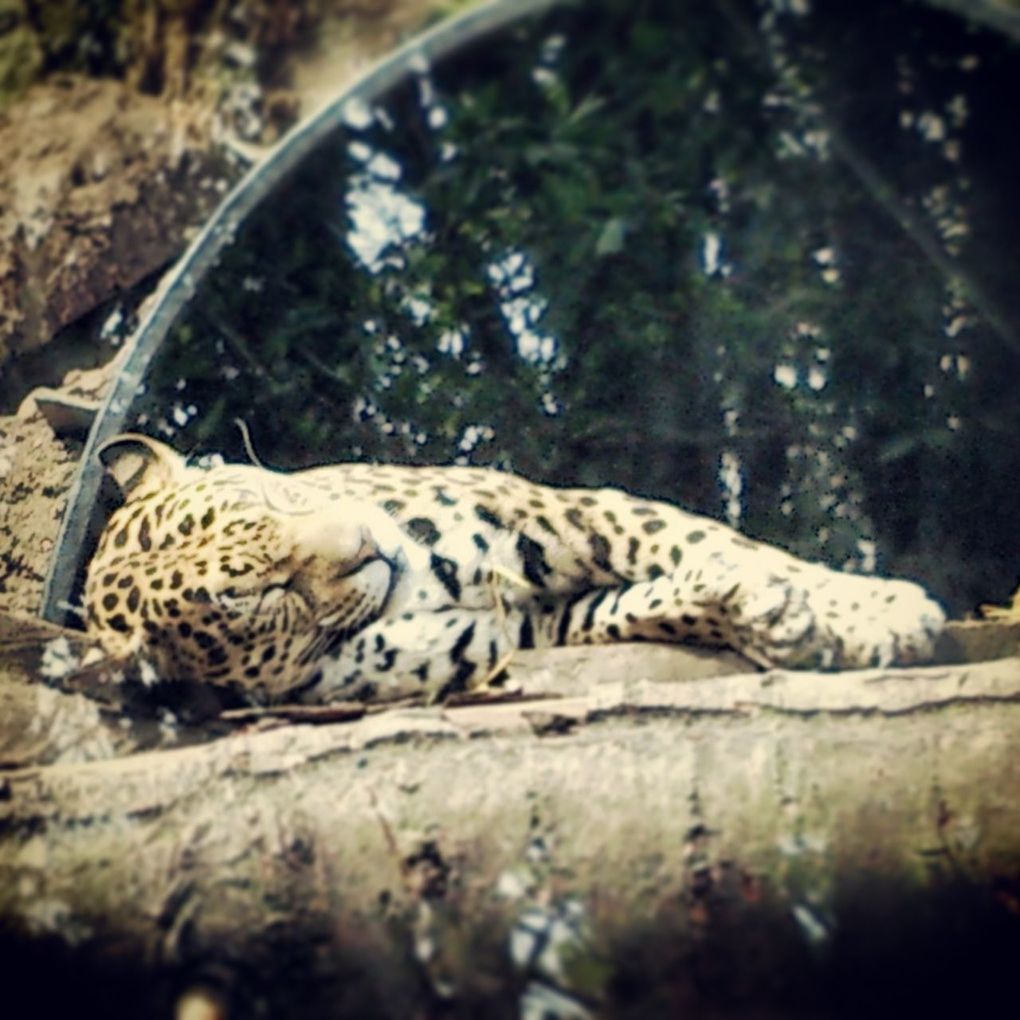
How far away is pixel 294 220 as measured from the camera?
6.31 feet

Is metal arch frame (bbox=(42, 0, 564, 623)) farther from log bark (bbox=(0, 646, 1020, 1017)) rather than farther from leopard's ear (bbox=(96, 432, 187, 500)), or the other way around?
log bark (bbox=(0, 646, 1020, 1017))

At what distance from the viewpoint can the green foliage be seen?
1.83 meters

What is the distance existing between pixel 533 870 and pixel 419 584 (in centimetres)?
78

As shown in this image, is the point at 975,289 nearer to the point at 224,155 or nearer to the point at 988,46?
the point at 988,46

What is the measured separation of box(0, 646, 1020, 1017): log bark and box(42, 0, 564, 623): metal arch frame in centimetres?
68

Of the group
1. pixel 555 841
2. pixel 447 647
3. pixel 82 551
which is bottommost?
pixel 555 841

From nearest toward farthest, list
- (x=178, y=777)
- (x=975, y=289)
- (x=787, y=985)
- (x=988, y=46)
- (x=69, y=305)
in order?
1. (x=787, y=985)
2. (x=178, y=777)
3. (x=988, y=46)
4. (x=975, y=289)
5. (x=69, y=305)

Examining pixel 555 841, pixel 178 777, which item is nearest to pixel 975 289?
pixel 555 841

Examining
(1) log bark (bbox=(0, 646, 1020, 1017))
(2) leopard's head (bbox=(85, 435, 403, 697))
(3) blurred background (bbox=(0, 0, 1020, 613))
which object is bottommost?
(1) log bark (bbox=(0, 646, 1020, 1017))

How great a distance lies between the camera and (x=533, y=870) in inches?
47.3

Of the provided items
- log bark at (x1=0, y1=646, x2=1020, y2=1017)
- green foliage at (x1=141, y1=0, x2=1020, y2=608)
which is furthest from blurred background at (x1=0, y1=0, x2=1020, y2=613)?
log bark at (x1=0, y1=646, x2=1020, y2=1017)

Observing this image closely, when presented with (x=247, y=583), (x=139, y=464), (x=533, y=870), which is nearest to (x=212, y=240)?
(x=139, y=464)

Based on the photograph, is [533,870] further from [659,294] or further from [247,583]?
[659,294]

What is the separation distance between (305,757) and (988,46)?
147cm
